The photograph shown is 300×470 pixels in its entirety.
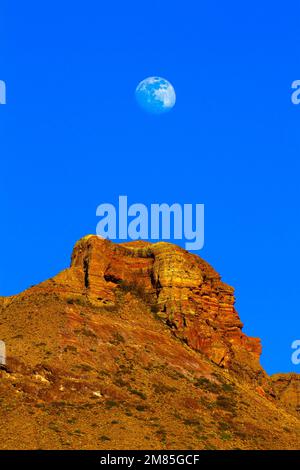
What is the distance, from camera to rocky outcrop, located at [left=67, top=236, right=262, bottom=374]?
261ft

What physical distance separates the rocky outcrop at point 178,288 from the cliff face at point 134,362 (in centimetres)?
16

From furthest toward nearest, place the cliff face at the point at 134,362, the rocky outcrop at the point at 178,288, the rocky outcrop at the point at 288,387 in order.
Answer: the rocky outcrop at the point at 288,387, the rocky outcrop at the point at 178,288, the cliff face at the point at 134,362

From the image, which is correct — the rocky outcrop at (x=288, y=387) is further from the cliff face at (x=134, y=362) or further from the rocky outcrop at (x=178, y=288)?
the cliff face at (x=134, y=362)

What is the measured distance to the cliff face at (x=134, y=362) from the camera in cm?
5106

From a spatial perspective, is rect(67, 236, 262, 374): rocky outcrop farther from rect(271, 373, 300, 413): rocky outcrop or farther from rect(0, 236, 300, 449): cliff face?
rect(271, 373, 300, 413): rocky outcrop

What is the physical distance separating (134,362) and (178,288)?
1850cm

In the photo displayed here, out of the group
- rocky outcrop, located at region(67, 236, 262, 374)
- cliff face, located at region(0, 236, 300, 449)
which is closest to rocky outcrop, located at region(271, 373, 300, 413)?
rocky outcrop, located at region(67, 236, 262, 374)

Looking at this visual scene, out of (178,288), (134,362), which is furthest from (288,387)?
(134,362)

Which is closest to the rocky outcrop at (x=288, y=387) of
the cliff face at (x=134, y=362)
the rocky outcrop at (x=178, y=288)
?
the rocky outcrop at (x=178, y=288)

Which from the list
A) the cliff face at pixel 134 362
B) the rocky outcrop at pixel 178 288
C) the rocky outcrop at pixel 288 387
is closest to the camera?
the cliff face at pixel 134 362
